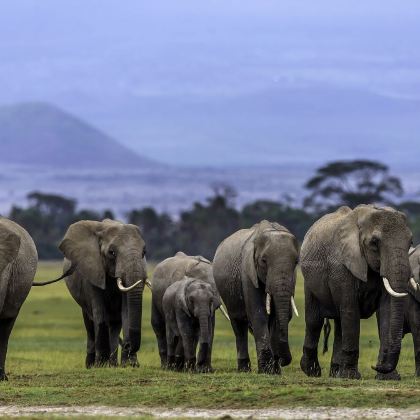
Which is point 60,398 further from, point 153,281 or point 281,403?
point 153,281

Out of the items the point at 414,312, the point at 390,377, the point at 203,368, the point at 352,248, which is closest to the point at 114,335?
the point at 203,368

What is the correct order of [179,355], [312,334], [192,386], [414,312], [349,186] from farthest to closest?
[349,186]
[179,355]
[312,334]
[414,312]
[192,386]

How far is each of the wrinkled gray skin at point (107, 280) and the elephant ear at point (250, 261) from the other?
6.10 ft

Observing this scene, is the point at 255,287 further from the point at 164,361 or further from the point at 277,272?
the point at 164,361

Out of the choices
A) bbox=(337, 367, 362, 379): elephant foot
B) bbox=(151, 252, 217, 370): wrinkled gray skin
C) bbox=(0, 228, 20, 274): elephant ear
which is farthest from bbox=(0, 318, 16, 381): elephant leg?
bbox=(337, 367, 362, 379): elephant foot

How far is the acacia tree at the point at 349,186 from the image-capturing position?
350 ft

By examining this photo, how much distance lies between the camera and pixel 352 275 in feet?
64.6

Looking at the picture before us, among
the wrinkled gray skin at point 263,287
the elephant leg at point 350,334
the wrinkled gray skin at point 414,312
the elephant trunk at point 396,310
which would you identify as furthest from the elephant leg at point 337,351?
the elephant trunk at point 396,310

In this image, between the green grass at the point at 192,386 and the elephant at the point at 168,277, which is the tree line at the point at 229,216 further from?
the elephant at the point at 168,277

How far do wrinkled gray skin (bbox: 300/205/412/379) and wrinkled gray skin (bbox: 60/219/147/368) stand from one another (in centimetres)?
291

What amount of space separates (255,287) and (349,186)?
90.8 metres

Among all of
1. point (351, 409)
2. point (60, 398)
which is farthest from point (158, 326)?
point (351, 409)

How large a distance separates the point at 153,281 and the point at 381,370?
8497 millimetres

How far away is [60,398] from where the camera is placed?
17.2 m
